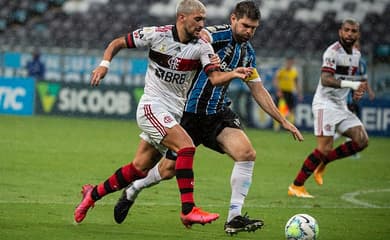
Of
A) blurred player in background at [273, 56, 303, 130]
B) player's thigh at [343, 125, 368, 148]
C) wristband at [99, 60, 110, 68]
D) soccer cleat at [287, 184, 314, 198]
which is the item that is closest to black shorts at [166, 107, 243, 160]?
wristband at [99, 60, 110, 68]

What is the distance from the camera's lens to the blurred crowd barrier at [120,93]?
25156 millimetres

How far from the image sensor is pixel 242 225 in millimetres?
8430

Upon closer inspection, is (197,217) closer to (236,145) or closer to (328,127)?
(236,145)

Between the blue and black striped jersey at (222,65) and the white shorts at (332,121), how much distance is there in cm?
365

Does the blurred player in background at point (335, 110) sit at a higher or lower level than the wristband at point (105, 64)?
lower

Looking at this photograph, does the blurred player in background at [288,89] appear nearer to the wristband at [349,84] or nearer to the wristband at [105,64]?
the wristband at [349,84]

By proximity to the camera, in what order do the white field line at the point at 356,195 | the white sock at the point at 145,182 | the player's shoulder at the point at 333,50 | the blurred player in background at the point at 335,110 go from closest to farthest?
1. the white sock at the point at 145,182
2. the white field line at the point at 356,195
3. the blurred player in background at the point at 335,110
4. the player's shoulder at the point at 333,50

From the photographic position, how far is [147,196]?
11.6 metres

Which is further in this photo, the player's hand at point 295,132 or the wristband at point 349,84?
the wristband at point 349,84

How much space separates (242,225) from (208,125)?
1.14 meters

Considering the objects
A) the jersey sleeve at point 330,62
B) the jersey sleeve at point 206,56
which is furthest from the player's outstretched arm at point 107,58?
the jersey sleeve at point 330,62

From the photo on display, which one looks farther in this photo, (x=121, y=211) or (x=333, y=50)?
(x=333, y=50)

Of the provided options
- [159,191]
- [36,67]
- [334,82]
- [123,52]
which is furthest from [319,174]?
[36,67]

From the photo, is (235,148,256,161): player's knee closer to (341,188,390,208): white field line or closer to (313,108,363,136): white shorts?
(341,188,390,208): white field line
